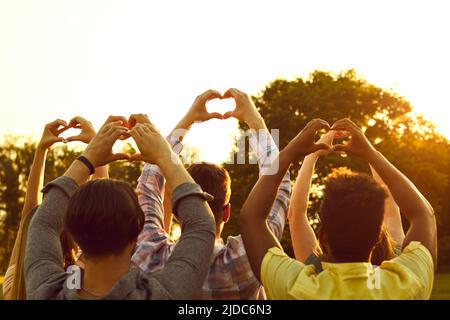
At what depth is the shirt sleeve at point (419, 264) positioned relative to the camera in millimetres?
3930

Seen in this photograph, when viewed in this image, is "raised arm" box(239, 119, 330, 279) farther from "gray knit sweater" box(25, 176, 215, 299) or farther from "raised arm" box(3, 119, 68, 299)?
"raised arm" box(3, 119, 68, 299)

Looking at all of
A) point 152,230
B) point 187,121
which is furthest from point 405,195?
point 187,121

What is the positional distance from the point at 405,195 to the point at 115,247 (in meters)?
1.76

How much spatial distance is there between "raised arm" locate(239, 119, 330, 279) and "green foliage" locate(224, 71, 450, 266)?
43.3 meters

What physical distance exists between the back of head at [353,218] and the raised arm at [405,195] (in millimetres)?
394

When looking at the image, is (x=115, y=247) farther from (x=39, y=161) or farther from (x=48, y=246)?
(x=39, y=161)

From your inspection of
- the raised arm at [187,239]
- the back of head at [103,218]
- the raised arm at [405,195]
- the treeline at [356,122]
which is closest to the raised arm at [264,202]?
the raised arm at [405,195]

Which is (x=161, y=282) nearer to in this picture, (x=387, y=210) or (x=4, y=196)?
(x=387, y=210)

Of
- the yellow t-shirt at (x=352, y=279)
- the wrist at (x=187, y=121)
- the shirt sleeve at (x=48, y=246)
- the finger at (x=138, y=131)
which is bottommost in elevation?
the yellow t-shirt at (x=352, y=279)

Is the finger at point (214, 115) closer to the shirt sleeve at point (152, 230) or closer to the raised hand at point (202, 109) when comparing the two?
the raised hand at point (202, 109)

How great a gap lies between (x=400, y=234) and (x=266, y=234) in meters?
1.91

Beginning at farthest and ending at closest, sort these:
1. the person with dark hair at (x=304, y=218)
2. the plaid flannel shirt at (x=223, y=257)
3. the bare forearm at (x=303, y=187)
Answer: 1. the bare forearm at (x=303, y=187)
2. the person with dark hair at (x=304, y=218)
3. the plaid flannel shirt at (x=223, y=257)

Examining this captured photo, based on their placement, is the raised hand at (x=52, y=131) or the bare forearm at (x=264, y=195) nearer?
the bare forearm at (x=264, y=195)

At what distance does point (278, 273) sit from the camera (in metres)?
4.00
